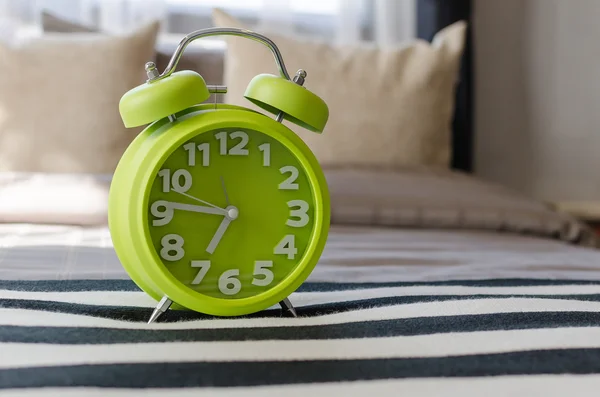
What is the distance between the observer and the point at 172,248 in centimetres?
74

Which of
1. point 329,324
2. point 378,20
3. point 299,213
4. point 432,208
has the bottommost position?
point 432,208

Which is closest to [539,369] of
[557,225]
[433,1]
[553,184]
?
[557,225]

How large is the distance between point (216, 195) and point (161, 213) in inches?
2.6

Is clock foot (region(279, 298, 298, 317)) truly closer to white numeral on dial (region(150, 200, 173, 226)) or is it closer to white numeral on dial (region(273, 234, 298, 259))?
white numeral on dial (region(273, 234, 298, 259))

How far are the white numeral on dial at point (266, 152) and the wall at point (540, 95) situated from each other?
189cm

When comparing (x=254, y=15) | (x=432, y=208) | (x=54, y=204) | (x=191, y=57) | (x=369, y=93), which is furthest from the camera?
(x=254, y=15)

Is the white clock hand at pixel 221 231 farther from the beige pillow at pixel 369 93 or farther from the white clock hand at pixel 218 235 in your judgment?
the beige pillow at pixel 369 93

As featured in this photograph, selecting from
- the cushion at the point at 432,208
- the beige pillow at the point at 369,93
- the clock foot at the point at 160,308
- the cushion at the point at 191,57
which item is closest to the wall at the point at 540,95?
the beige pillow at the point at 369,93

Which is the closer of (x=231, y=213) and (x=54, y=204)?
(x=231, y=213)

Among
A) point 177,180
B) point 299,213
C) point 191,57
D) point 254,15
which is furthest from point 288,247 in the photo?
point 254,15

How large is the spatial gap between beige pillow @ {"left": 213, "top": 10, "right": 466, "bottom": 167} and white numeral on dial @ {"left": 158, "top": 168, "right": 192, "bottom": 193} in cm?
96

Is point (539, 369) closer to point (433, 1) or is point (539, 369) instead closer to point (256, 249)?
point (256, 249)

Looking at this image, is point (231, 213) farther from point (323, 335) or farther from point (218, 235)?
point (323, 335)

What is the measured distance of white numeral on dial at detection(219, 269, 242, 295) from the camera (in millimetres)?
754
